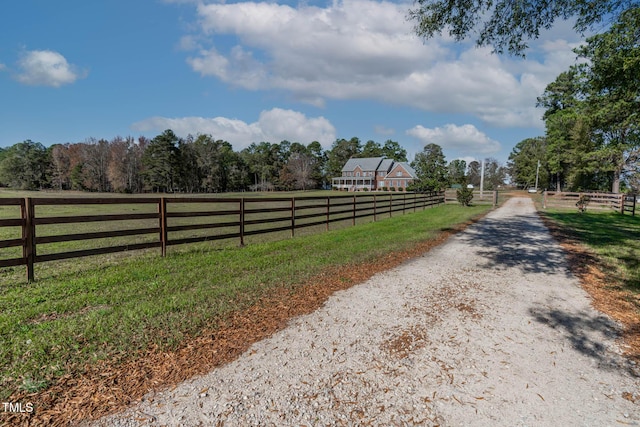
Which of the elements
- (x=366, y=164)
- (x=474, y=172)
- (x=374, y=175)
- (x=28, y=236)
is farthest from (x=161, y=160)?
(x=474, y=172)

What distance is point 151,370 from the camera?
2785 mm

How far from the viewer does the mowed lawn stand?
9.70ft

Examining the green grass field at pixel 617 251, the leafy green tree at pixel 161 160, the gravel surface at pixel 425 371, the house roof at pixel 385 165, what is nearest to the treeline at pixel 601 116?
the green grass field at pixel 617 251

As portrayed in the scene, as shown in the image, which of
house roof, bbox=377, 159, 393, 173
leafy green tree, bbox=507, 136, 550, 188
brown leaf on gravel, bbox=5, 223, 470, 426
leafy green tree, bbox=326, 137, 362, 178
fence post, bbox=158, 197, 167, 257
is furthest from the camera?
leafy green tree, bbox=326, 137, 362, 178

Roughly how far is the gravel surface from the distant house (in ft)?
227

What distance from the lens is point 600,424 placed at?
7.42 ft

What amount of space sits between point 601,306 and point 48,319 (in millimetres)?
7586

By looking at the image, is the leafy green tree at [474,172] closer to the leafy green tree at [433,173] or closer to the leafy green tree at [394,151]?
the leafy green tree at [394,151]

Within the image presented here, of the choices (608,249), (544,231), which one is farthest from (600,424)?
(544,231)

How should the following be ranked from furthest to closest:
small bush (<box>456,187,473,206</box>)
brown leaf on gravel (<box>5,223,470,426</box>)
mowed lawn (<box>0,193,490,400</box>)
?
1. small bush (<box>456,187,473,206</box>)
2. mowed lawn (<box>0,193,490,400</box>)
3. brown leaf on gravel (<box>5,223,470,426</box>)

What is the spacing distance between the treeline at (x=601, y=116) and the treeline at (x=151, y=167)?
52.5m

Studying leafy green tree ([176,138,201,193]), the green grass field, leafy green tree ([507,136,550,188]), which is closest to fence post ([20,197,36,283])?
the green grass field

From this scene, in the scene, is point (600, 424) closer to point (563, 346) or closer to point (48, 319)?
point (563, 346)

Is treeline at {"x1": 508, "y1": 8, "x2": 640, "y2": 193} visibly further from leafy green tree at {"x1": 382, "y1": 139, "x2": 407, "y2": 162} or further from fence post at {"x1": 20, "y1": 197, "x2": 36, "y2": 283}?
leafy green tree at {"x1": 382, "y1": 139, "x2": 407, "y2": 162}
